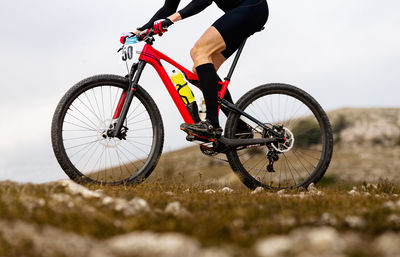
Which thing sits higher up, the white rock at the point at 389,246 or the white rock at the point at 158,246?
the white rock at the point at 158,246

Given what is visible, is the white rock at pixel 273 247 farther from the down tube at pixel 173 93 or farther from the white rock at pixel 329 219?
the down tube at pixel 173 93

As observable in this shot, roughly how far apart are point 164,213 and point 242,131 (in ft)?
9.36

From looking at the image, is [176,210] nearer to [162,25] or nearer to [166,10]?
[162,25]

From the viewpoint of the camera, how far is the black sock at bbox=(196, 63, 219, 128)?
5.38m

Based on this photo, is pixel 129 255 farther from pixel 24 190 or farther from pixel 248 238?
pixel 24 190

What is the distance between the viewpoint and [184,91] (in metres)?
5.61

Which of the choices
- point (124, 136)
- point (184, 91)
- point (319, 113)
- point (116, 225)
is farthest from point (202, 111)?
point (116, 225)

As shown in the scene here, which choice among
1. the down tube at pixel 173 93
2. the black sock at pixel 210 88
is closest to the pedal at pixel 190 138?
the down tube at pixel 173 93

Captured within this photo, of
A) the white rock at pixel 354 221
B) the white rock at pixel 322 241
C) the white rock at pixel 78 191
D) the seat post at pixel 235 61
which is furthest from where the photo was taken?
the seat post at pixel 235 61

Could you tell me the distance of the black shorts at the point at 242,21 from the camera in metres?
5.37

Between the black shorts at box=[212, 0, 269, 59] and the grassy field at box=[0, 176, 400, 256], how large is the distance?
7.76ft

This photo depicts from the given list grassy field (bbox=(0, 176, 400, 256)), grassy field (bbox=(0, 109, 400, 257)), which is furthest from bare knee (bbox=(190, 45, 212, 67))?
grassy field (bbox=(0, 176, 400, 256))

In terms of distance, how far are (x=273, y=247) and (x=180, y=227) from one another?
2.42ft

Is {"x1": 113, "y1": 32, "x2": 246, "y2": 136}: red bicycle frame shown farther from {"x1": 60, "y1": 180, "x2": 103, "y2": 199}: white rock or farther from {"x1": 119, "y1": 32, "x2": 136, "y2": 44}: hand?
{"x1": 60, "y1": 180, "x2": 103, "y2": 199}: white rock
